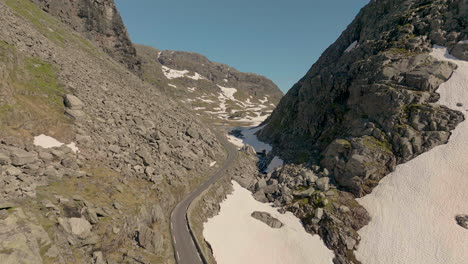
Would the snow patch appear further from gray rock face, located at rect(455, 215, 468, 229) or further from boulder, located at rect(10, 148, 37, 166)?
boulder, located at rect(10, 148, 37, 166)

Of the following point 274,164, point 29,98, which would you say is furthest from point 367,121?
point 29,98

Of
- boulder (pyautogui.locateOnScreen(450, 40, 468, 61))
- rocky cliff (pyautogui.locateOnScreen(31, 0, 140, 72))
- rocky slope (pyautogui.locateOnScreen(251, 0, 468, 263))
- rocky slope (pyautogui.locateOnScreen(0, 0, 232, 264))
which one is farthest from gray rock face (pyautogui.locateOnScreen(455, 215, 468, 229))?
rocky cliff (pyautogui.locateOnScreen(31, 0, 140, 72))

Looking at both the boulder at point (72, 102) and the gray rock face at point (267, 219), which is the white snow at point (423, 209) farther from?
the boulder at point (72, 102)

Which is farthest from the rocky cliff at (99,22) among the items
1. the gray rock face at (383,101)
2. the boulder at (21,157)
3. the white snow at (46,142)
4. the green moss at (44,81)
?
the boulder at (21,157)

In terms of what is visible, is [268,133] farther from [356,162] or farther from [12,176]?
[12,176]

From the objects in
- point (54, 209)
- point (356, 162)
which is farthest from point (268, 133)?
point (54, 209)
